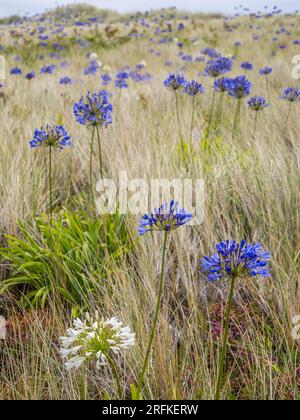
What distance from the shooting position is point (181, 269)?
234 cm

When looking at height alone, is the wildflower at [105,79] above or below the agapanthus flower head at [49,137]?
above

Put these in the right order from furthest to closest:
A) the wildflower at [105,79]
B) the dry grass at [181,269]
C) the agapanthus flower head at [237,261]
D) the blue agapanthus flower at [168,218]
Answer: the wildflower at [105,79]
the dry grass at [181,269]
the blue agapanthus flower at [168,218]
the agapanthus flower head at [237,261]

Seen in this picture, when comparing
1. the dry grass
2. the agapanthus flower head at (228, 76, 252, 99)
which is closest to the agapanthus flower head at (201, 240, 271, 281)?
the dry grass

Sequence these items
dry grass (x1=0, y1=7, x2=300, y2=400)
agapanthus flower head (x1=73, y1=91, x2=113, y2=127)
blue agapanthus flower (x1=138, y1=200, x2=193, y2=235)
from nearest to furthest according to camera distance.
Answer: blue agapanthus flower (x1=138, y1=200, x2=193, y2=235) < dry grass (x1=0, y1=7, x2=300, y2=400) < agapanthus flower head (x1=73, y1=91, x2=113, y2=127)

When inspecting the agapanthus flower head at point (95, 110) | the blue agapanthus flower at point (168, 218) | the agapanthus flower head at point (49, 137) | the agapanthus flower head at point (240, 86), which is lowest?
the blue agapanthus flower at point (168, 218)

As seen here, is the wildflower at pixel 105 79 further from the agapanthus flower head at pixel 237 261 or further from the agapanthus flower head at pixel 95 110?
the agapanthus flower head at pixel 237 261

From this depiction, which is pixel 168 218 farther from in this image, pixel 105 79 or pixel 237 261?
pixel 105 79

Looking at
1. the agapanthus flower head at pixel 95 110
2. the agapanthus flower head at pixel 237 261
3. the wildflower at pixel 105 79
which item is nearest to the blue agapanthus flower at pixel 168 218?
the agapanthus flower head at pixel 237 261

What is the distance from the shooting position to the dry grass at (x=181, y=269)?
1.81 m

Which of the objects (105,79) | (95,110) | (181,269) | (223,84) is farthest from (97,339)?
(105,79)

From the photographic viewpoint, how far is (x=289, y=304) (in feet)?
6.75

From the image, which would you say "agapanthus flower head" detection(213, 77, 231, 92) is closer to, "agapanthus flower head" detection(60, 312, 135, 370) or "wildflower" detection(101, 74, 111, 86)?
"wildflower" detection(101, 74, 111, 86)

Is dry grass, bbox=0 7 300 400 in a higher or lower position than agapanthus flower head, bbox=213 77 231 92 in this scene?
lower

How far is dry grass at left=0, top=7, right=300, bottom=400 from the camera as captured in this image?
1.81 meters
